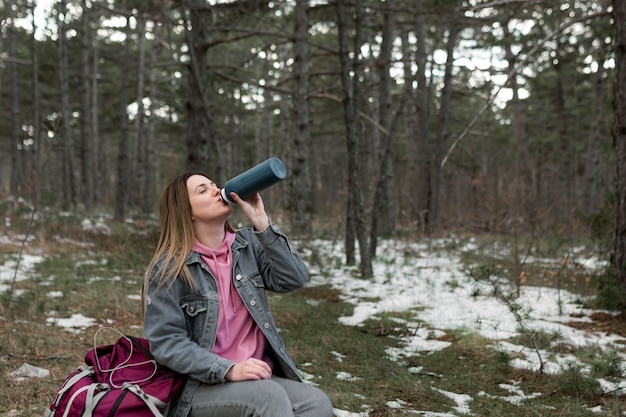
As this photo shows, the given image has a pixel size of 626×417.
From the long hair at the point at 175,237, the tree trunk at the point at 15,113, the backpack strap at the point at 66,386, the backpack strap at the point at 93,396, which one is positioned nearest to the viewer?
the backpack strap at the point at 93,396

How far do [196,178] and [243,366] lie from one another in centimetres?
88

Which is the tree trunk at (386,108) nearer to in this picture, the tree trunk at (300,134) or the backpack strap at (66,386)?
the tree trunk at (300,134)

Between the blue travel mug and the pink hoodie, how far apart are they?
277mm

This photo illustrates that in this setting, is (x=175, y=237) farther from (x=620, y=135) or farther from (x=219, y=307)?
(x=620, y=135)

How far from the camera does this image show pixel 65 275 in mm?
7195

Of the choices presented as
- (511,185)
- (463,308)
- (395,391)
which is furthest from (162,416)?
(511,185)

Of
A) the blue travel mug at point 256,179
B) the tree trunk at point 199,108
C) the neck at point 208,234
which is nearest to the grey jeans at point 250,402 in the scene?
the neck at point 208,234

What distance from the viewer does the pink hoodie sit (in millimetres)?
2324

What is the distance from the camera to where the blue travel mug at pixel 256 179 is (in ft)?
7.63

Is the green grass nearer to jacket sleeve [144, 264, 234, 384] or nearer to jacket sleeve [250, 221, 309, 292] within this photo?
jacket sleeve [250, 221, 309, 292]

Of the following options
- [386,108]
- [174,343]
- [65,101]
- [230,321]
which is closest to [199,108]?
[386,108]

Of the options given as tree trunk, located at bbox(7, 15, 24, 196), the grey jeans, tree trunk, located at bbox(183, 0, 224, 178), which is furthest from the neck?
tree trunk, located at bbox(7, 15, 24, 196)

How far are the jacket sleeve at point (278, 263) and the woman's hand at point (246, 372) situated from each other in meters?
0.47

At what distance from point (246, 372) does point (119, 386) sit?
502mm
